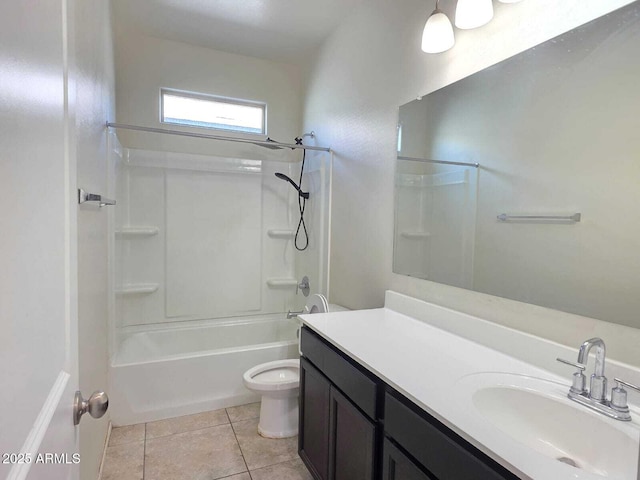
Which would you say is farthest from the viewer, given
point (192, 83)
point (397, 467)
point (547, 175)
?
point (192, 83)

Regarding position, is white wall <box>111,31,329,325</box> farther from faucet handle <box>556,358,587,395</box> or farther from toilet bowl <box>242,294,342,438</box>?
faucet handle <box>556,358,587,395</box>

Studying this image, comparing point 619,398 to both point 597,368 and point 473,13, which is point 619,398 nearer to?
point 597,368

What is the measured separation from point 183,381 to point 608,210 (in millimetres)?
2539

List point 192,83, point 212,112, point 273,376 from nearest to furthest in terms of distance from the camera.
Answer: point 273,376 < point 192,83 < point 212,112

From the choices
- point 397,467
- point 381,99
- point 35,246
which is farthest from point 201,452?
point 381,99

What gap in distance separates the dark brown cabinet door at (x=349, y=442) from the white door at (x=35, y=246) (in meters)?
0.88

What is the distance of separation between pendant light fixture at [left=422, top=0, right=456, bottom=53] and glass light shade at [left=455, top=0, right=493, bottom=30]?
94 mm

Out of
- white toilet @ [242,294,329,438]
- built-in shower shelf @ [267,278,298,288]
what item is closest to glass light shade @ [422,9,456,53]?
white toilet @ [242,294,329,438]

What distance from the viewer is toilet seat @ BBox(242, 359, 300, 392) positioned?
212 centimetres

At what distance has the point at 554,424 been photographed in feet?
3.23

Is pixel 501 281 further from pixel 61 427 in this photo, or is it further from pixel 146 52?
pixel 146 52

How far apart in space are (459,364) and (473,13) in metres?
1.35

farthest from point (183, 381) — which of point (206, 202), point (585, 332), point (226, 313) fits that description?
point (585, 332)

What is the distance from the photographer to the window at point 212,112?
3080mm
